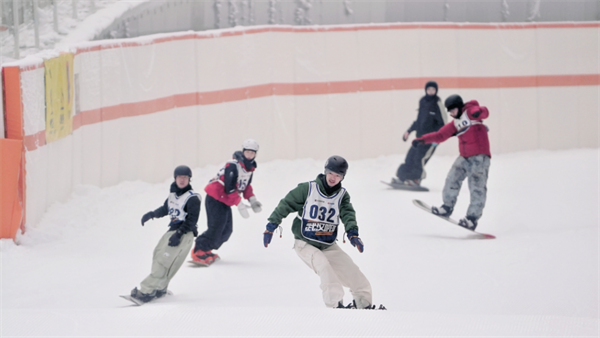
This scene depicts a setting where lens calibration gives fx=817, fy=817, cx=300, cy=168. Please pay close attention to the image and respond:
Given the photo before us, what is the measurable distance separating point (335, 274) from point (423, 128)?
6.56m

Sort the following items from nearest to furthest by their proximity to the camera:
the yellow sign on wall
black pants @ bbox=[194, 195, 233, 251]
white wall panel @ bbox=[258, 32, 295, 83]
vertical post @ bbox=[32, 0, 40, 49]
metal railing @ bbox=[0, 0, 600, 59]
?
black pants @ bbox=[194, 195, 233, 251]
the yellow sign on wall
vertical post @ bbox=[32, 0, 40, 49]
metal railing @ bbox=[0, 0, 600, 59]
white wall panel @ bbox=[258, 32, 295, 83]

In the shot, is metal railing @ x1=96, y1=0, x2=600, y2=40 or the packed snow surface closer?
the packed snow surface

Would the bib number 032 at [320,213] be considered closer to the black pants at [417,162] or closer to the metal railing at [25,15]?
the metal railing at [25,15]

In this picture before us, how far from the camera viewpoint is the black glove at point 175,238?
22.7 feet

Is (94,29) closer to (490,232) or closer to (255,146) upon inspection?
(255,146)

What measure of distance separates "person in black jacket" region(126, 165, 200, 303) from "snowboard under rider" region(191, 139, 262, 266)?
115cm

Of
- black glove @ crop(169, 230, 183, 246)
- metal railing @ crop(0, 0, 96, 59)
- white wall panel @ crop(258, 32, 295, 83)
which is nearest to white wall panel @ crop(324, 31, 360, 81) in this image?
white wall panel @ crop(258, 32, 295, 83)

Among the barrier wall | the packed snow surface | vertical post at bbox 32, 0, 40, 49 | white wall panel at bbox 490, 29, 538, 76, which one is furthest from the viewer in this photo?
white wall panel at bbox 490, 29, 538, 76

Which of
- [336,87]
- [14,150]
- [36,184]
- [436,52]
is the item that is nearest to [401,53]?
[436,52]

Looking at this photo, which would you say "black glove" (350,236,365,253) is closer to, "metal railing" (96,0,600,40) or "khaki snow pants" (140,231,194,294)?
"khaki snow pants" (140,231,194,294)

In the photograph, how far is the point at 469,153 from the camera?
941 cm

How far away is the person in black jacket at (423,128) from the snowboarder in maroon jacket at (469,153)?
2.22m

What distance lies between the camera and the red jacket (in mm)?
8148

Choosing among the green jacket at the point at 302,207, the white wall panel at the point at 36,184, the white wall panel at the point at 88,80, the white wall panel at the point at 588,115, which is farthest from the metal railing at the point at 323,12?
the green jacket at the point at 302,207
